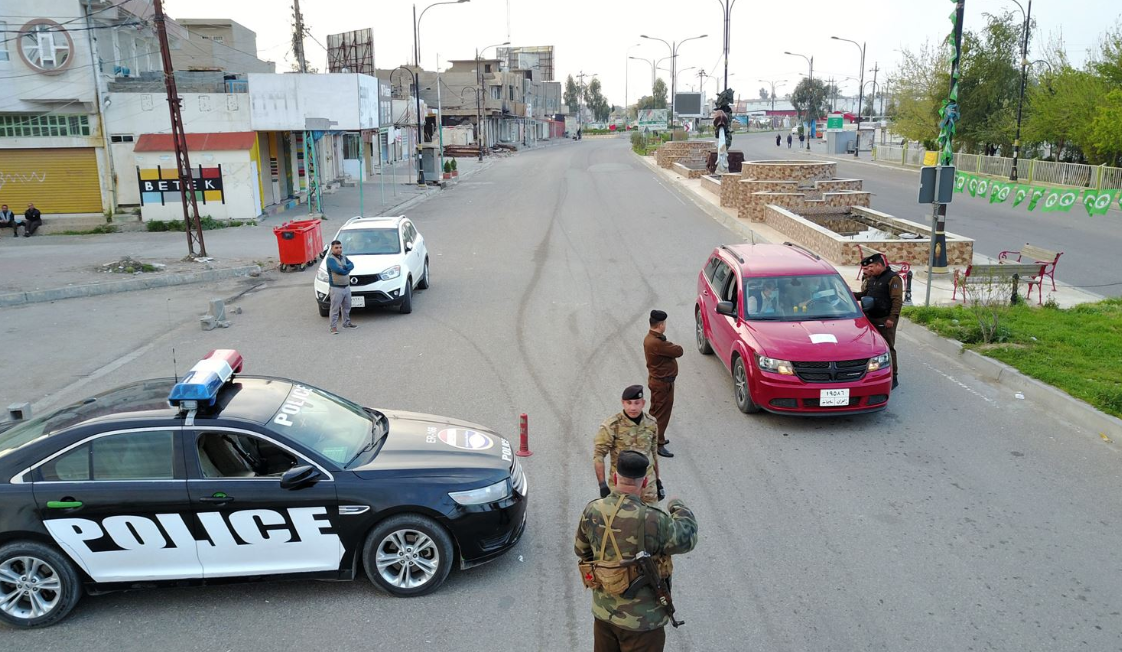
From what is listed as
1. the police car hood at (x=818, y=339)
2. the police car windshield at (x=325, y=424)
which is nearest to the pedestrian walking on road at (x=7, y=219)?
the police car windshield at (x=325, y=424)

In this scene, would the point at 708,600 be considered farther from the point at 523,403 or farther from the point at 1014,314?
the point at 1014,314

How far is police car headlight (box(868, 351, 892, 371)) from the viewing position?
345 inches

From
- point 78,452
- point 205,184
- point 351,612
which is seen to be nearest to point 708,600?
point 351,612

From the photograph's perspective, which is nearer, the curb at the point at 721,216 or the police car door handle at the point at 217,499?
the police car door handle at the point at 217,499

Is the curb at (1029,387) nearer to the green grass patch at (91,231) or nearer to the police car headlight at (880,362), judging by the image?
the police car headlight at (880,362)

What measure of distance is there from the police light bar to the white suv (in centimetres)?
745

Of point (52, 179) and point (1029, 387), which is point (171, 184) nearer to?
point (52, 179)

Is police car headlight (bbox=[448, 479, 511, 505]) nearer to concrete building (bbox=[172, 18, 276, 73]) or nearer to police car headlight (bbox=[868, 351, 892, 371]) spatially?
police car headlight (bbox=[868, 351, 892, 371])

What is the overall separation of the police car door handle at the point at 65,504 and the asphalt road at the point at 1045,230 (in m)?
16.8

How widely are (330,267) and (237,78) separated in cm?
2235

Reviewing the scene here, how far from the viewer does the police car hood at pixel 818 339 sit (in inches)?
345

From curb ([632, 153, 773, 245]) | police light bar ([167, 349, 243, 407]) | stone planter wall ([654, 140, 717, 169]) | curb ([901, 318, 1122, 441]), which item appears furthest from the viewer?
stone planter wall ([654, 140, 717, 169])

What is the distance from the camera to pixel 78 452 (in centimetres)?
548

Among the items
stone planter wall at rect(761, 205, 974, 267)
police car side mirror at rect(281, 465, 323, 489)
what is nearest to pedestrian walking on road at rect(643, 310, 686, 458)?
police car side mirror at rect(281, 465, 323, 489)
